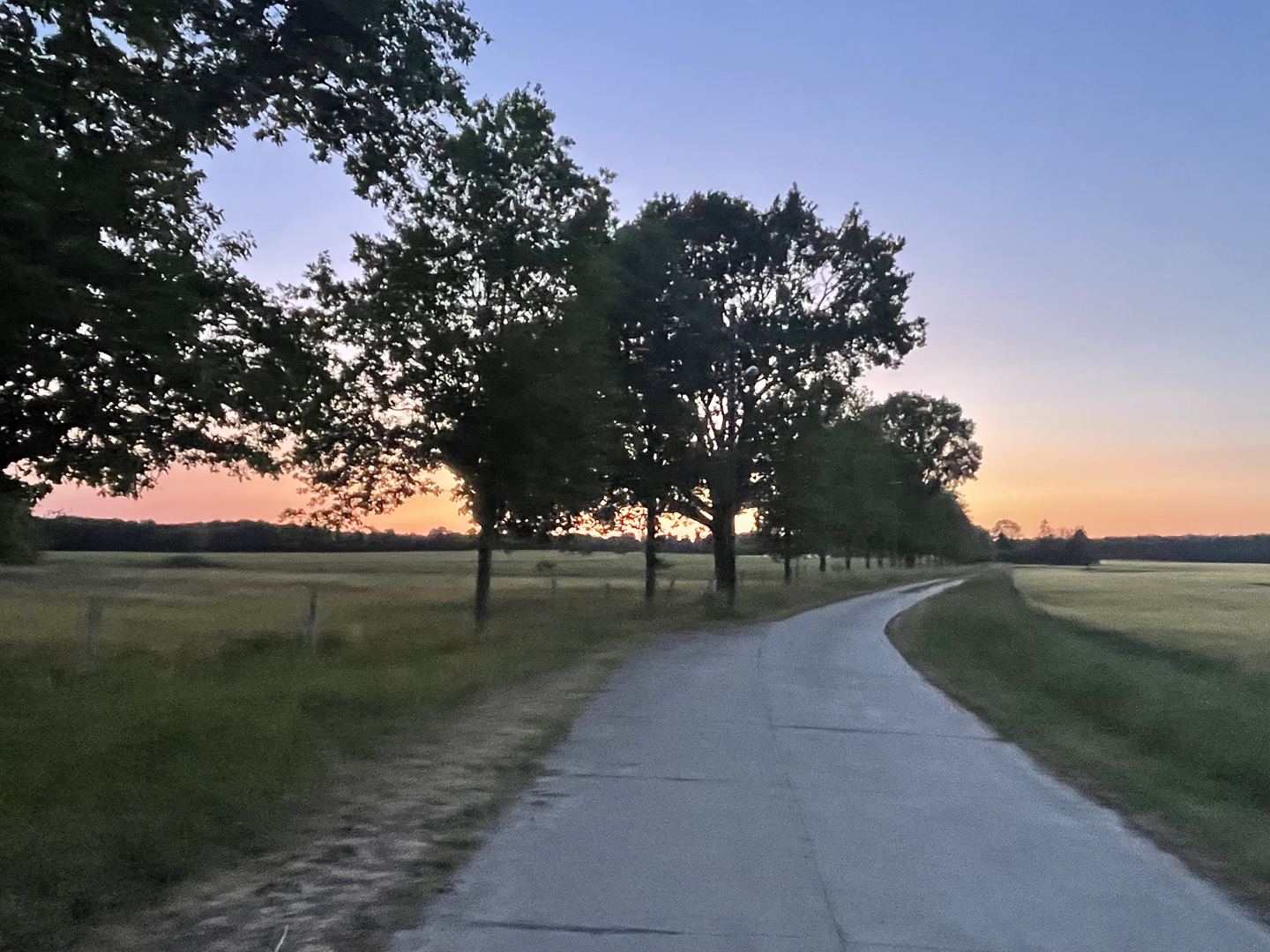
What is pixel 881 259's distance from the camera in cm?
3688

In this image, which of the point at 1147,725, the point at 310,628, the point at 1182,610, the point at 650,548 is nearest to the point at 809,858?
the point at 1147,725

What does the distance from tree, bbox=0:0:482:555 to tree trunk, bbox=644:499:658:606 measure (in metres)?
21.4

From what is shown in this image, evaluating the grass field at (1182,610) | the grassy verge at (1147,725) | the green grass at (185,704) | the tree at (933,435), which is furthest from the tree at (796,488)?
the tree at (933,435)

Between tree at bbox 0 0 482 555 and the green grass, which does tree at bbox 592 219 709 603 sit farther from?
tree at bbox 0 0 482 555

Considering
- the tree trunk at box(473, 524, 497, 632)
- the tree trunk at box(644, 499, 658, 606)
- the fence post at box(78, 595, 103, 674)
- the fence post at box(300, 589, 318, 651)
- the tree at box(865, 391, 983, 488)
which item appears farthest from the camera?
the tree at box(865, 391, 983, 488)

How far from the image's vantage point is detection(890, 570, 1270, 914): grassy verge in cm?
804

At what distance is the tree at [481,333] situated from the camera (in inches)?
797

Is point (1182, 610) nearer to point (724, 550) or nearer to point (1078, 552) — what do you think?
point (724, 550)

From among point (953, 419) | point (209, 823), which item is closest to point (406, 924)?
point (209, 823)

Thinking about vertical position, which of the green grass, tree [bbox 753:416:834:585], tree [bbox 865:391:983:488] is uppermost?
tree [bbox 865:391:983:488]

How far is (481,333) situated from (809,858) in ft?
50.8

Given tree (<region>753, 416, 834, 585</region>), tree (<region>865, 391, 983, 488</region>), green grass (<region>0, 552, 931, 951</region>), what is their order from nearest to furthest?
green grass (<region>0, 552, 931, 951</region>) < tree (<region>753, 416, 834, 585</region>) < tree (<region>865, 391, 983, 488</region>)

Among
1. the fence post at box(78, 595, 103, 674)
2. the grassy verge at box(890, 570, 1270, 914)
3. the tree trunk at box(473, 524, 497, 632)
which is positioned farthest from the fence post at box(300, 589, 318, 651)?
the grassy verge at box(890, 570, 1270, 914)

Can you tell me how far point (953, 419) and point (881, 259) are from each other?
2631 inches
